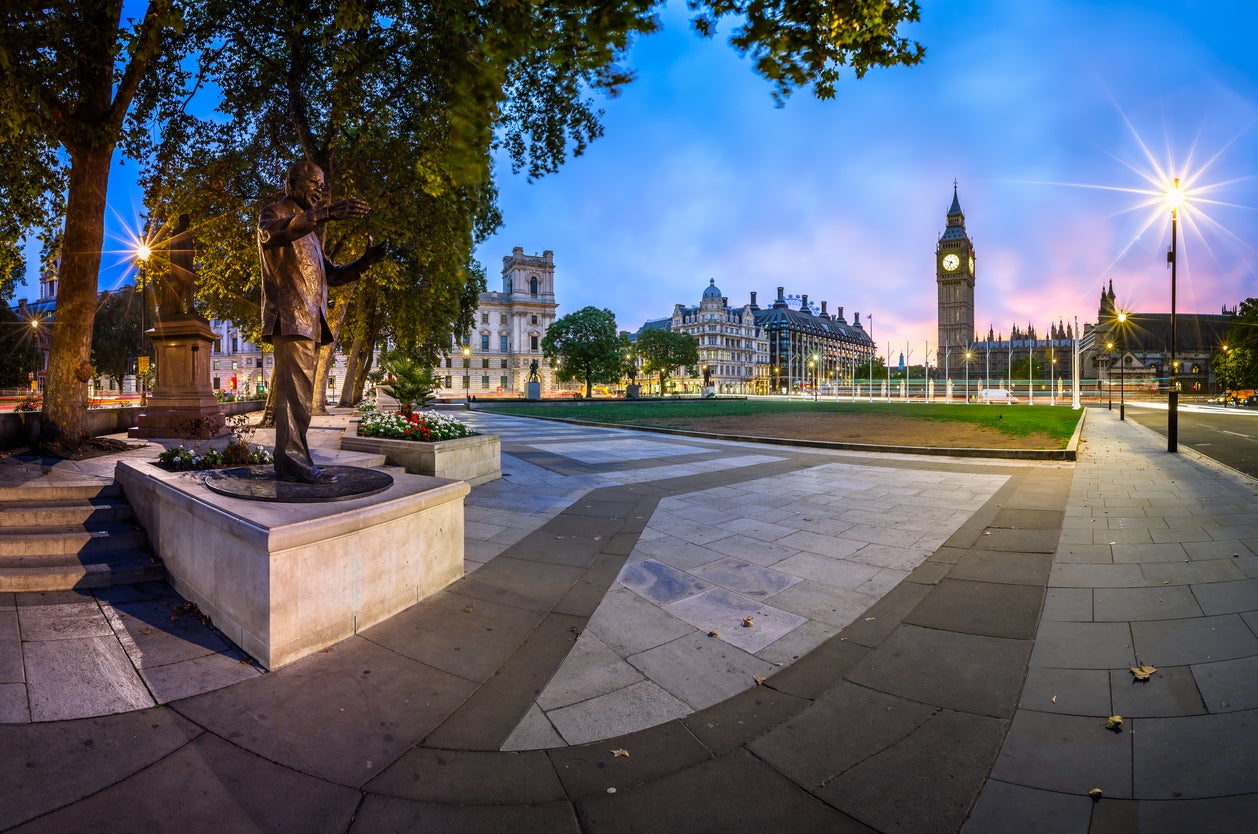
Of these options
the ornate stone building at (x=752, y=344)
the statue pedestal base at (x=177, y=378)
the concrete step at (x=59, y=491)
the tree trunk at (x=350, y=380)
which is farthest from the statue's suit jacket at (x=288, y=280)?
the ornate stone building at (x=752, y=344)

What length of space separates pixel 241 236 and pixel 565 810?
21.4 m

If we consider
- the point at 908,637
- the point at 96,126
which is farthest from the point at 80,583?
the point at 96,126

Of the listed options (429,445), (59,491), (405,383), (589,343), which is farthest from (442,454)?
(589,343)

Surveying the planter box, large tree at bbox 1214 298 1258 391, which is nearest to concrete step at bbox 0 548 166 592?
the planter box

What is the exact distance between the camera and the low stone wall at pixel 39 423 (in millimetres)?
8648

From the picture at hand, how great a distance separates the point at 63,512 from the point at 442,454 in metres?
4.48

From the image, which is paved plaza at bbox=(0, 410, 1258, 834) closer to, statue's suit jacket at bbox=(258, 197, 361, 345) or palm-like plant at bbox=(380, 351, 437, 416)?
statue's suit jacket at bbox=(258, 197, 361, 345)

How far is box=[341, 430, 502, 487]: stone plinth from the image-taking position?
8992 millimetres

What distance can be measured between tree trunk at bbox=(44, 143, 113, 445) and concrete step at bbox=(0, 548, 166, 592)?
540 cm

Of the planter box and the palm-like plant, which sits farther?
the palm-like plant

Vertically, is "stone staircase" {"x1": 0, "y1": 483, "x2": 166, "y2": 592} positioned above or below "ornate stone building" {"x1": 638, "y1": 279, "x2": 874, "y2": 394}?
below

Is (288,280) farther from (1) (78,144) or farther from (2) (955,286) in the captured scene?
(2) (955,286)

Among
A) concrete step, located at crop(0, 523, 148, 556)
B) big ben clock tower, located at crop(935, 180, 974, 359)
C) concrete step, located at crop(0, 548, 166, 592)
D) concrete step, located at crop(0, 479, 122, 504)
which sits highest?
big ben clock tower, located at crop(935, 180, 974, 359)

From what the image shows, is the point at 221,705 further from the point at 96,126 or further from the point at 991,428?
the point at 991,428
